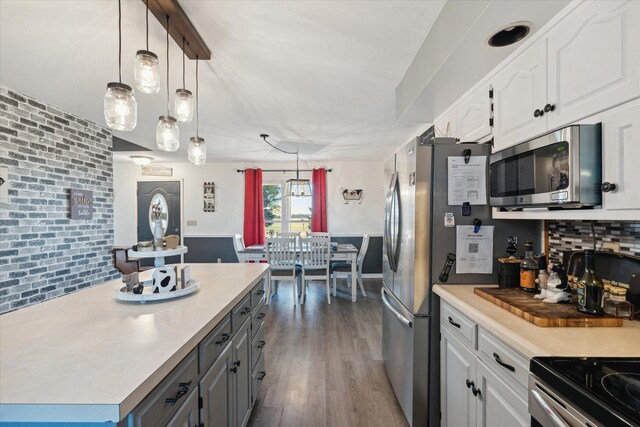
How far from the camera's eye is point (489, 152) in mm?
1770

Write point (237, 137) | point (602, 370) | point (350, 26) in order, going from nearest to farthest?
point (602, 370)
point (350, 26)
point (237, 137)

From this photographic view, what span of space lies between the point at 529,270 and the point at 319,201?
4379 mm

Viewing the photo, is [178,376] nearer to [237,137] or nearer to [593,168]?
[593,168]

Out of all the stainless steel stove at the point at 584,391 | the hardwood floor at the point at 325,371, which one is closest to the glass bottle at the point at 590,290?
the stainless steel stove at the point at 584,391

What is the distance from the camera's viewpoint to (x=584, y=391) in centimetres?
72

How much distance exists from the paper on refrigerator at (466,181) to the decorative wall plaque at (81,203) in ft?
11.1

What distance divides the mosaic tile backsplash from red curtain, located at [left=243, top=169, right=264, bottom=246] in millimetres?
4767

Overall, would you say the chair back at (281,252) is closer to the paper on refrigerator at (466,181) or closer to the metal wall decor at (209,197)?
the metal wall decor at (209,197)

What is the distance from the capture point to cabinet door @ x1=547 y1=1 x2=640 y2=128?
0.97m

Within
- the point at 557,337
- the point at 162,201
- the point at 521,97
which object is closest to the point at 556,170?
the point at 521,97

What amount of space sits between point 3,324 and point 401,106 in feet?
8.56

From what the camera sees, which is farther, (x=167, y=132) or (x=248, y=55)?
(x=248, y=55)

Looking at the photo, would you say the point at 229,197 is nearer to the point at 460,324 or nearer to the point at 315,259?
the point at 315,259

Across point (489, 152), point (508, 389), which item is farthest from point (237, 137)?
point (508, 389)
